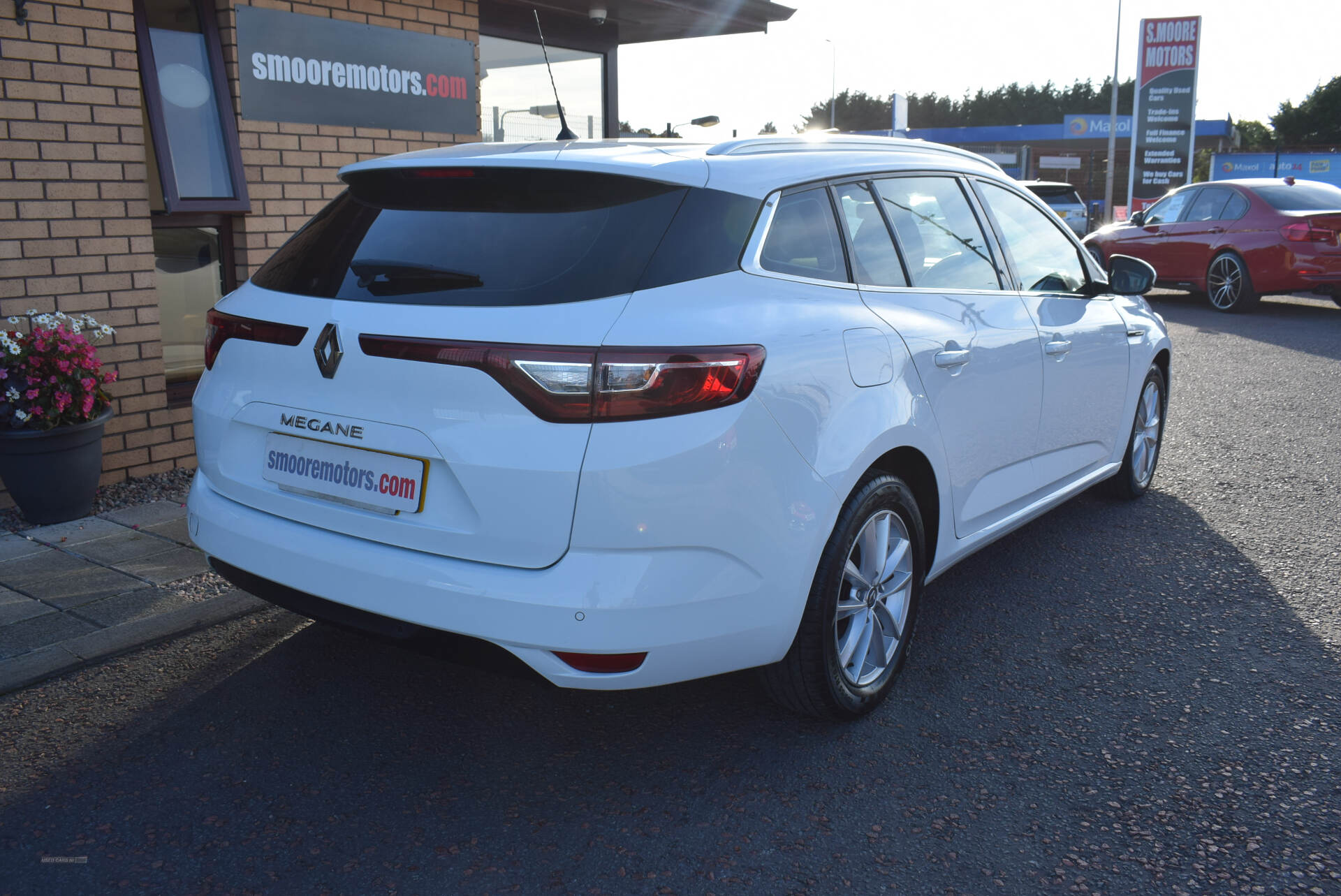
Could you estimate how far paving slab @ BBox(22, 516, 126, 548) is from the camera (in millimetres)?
4887

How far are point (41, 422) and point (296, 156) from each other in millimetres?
2610

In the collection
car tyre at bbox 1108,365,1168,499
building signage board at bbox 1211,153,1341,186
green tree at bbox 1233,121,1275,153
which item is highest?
green tree at bbox 1233,121,1275,153

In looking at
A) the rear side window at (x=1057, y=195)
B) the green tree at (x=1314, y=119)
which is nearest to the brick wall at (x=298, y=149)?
the rear side window at (x=1057, y=195)

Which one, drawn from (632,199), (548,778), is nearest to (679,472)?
(632,199)

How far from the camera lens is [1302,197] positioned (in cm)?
1402

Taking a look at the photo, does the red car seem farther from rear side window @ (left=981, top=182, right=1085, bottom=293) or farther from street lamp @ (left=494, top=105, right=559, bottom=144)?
rear side window @ (left=981, top=182, right=1085, bottom=293)

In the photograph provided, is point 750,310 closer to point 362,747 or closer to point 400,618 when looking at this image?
point 400,618

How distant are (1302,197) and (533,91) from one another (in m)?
10.2

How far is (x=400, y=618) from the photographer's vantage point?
8.92 ft

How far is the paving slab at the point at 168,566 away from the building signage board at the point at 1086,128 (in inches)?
2914

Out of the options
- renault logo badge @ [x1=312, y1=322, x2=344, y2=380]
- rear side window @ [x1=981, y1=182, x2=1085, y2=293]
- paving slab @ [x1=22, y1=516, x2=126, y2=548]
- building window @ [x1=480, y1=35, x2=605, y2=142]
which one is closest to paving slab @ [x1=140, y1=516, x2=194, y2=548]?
paving slab @ [x1=22, y1=516, x2=126, y2=548]

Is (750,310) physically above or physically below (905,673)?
above

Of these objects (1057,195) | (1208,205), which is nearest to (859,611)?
(1208,205)

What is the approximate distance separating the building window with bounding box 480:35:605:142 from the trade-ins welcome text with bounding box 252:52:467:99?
55 centimetres
